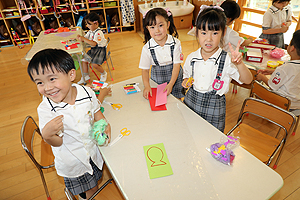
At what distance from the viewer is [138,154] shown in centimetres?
112

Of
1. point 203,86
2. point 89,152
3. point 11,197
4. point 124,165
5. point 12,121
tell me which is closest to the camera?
point 124,165

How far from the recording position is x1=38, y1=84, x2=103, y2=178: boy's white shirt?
1.11m

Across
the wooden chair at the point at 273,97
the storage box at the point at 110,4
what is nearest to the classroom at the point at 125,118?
the storage box at the point at 110,4

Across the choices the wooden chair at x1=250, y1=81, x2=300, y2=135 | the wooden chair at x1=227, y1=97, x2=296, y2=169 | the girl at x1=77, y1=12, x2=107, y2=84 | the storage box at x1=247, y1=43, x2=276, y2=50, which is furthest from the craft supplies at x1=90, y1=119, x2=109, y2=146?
the storage box at x1=247, y1=43, x2=276, y2=50

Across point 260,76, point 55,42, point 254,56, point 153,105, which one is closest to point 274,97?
point 260,76

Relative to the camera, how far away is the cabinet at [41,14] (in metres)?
4.63

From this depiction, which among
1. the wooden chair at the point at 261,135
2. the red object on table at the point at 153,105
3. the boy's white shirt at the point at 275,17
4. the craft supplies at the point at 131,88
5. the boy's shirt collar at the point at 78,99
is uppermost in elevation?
the boy's white shirt at the point at 275,17

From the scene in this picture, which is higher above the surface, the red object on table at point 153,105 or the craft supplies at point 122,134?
the red object on table at point 153,105

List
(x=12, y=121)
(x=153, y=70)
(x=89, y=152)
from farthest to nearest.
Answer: (x=12, y=121) < (x=153, y=70) < (x=89, y=152)

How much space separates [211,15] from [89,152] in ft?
3.88

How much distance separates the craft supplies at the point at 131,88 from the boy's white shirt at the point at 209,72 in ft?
1.66

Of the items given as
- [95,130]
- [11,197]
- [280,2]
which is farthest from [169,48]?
[280,2]

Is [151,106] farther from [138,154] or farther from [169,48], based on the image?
[169,48]

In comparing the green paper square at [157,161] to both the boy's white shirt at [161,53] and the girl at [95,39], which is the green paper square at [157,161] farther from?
the girl at [95,39]
